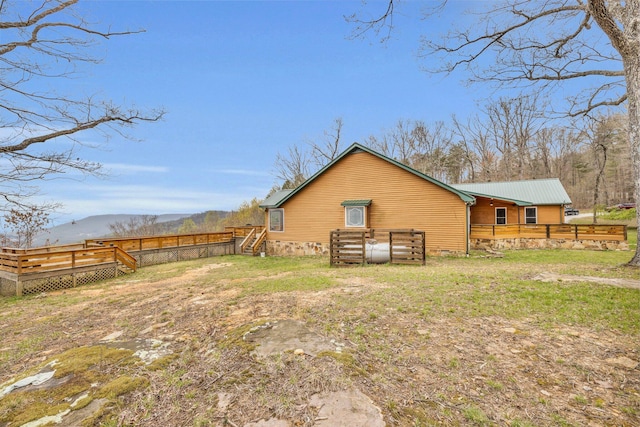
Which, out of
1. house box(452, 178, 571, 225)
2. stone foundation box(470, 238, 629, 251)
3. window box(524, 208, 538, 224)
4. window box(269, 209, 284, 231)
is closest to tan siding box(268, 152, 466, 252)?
window box(269, 209, 284, 231)

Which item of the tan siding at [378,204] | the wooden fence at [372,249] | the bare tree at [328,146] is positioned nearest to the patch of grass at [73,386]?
the wooden fence at [372,249]

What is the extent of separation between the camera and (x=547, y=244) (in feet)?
53.5

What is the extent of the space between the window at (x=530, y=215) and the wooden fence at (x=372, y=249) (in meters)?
13.8

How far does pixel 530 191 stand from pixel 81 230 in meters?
33.3

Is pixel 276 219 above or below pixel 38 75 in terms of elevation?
below

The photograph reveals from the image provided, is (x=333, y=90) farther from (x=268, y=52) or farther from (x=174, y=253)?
(x=174, y=253)

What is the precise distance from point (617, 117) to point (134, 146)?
113 ft

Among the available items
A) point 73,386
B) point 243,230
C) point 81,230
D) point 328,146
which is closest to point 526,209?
point 328,146

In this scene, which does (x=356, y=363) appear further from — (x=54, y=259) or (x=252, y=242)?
(x=252, y=242)

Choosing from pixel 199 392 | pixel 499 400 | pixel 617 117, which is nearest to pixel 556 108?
pixel 499 400

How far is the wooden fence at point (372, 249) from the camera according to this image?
11.3 meters

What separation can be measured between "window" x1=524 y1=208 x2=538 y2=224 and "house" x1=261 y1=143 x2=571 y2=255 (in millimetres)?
57

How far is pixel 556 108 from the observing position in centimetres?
1130

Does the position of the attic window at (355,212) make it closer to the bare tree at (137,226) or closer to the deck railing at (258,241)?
the deck railing at (258,241)
